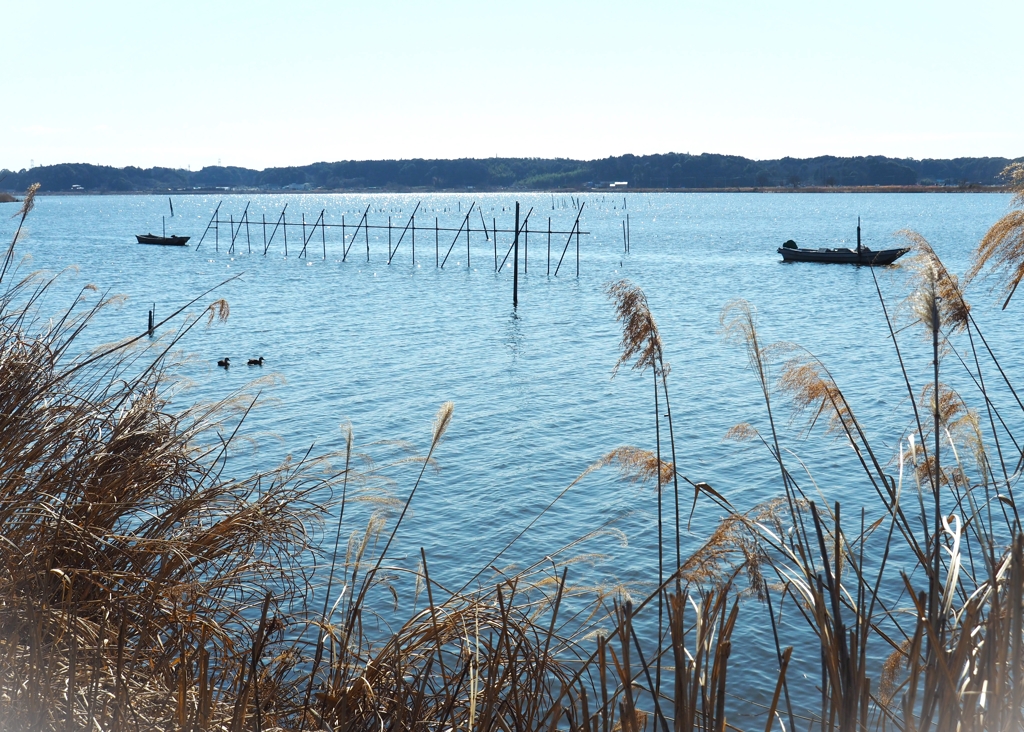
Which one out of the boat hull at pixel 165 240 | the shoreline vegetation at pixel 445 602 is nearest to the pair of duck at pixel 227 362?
the shoreline vegetation at pixel 445 602

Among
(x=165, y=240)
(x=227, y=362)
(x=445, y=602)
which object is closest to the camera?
(x=445, y=602)

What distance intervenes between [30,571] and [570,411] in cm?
1540

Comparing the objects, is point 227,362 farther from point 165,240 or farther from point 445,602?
point 165,240

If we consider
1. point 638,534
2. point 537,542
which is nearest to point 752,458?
point 638,534

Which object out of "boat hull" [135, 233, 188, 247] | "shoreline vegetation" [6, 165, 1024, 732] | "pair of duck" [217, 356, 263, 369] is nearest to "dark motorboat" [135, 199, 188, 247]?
"boat hull" [135, 233, 188, 247]

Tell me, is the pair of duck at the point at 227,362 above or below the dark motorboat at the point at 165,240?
below

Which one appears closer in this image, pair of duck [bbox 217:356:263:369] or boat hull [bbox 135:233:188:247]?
pair of duck [bbox 217:356:263:369]

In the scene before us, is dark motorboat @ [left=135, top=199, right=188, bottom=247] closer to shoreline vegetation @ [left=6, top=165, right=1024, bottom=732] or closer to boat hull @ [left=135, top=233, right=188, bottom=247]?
boat hull @ [left=135, top=233, right=188, bottom=247]

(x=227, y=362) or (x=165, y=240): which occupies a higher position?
(x=165, y=240)

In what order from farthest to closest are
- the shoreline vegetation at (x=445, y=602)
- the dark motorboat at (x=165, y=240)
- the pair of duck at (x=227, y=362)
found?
the dark motorboat at (x=165, y=240) → the pair of duck at (x=227, y=362) → the shoreline vegetation at (x=445, y=602)

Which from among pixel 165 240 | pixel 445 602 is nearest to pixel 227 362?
pixel 445 602

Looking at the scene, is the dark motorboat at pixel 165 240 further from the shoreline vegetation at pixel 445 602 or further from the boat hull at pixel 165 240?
the shoreline vegetation at pixel 445 602

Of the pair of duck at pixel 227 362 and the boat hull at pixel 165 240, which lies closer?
the pair of duck at pixel 227 362

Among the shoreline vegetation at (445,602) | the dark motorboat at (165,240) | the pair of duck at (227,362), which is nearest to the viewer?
the shoreline vegetation at (445,602)
